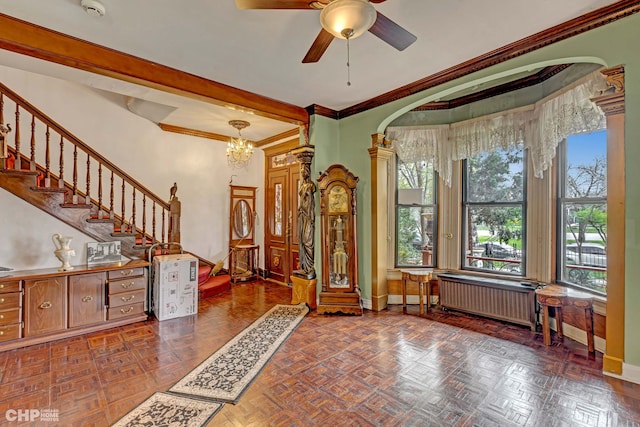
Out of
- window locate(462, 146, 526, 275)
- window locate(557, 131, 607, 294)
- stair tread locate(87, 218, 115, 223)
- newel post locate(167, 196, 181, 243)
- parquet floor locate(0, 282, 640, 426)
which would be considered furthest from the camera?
newel post locate(167, 196, 181, 243)

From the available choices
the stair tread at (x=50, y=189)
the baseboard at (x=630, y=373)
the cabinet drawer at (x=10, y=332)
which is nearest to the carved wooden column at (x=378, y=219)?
the baseboard at (x=630, y=373)

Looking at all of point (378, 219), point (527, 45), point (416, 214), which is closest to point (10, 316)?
point (378, 219)

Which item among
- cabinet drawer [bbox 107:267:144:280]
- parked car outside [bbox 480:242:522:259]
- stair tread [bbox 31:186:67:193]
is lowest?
cabinet drawer [bbox 107:267:144:280]

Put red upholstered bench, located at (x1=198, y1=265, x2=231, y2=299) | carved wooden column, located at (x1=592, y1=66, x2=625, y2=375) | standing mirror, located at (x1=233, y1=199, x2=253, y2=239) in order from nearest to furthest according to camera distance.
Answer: carved wooden column, located at (x1=592, y1=66, x2=625, y2=375) < red upholstered bench, located at (x1=198, y1=265, x2=231, y2=299) < standing mirror, located at (x1=233, y1=199, x2=253, y2=239)

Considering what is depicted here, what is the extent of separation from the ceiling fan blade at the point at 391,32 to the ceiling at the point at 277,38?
1.06ft

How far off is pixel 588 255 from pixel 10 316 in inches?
253

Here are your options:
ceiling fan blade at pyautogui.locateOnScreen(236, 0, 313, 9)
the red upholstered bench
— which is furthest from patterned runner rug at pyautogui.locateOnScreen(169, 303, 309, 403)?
ceiling fan blade at pyautogui.locateOnScreen(236, 0, 313, 9)

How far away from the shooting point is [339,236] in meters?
4.46

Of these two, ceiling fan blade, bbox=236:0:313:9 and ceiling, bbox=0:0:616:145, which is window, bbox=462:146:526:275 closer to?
ceiling, bbox=0:0:616:145

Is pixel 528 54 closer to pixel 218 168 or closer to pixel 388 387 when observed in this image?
pixel 388 387

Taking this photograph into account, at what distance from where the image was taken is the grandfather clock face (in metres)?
4.39

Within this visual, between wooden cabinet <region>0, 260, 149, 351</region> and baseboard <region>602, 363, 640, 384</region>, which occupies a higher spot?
wooden cabinet <region>0, 260, 149, 351</region>

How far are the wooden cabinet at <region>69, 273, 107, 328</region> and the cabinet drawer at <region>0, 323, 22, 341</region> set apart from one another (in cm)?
43

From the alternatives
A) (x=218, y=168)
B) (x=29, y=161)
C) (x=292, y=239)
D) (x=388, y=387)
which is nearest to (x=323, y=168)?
(x=292, y=239)
